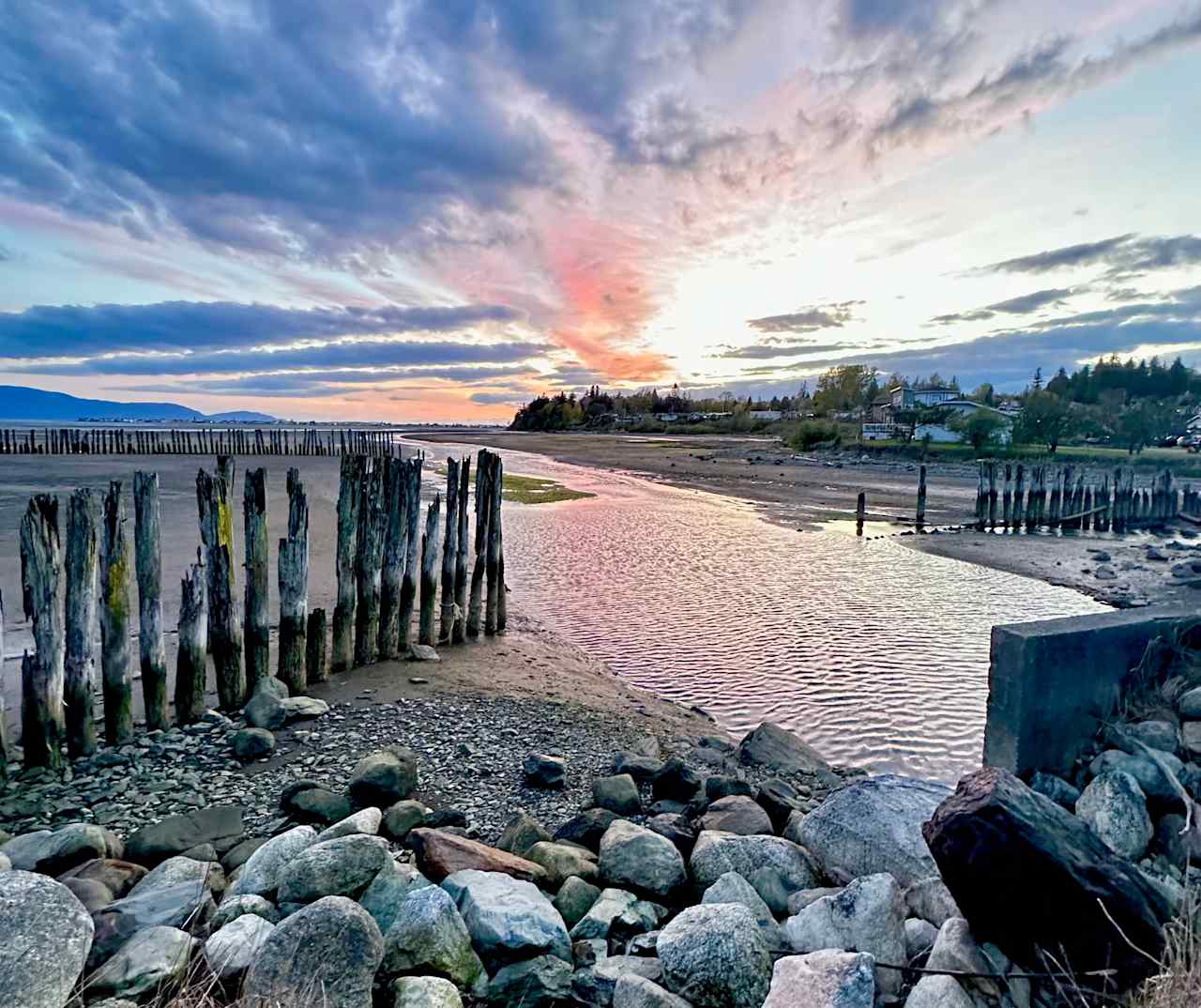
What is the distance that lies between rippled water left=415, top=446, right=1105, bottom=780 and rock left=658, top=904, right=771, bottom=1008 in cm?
454

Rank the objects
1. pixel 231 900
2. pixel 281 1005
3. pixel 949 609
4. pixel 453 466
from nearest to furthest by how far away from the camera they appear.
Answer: pixel 281 1005 < pixel 231 900 < pixel 453 466 < pixel 949 609

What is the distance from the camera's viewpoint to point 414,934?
313cm

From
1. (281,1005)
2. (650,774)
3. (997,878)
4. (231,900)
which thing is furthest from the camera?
(650,774)

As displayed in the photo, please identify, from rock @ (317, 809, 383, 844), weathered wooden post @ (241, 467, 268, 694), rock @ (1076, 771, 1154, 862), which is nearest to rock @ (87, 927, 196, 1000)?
rock @ (317, 809, 383, 844)

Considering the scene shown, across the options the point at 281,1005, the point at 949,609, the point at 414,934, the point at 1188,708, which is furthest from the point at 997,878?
the point at 949,609

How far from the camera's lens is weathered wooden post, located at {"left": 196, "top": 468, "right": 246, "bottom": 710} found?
6.61m

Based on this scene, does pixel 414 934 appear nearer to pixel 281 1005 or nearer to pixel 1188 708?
pixel 281 1005

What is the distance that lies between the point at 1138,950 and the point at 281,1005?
3.55m

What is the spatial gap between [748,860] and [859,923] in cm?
97

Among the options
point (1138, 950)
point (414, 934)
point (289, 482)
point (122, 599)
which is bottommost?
point (414, 934)

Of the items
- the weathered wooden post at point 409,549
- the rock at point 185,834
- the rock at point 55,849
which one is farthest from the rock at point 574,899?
the weathered wooden post at point 409,549

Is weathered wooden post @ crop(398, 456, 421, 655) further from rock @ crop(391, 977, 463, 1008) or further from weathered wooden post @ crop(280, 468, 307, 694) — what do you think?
rock @ crop(391, 977, 463, 1008)

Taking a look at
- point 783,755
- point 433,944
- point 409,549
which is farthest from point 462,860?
point 409,549

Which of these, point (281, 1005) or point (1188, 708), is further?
point (1188, 708)
